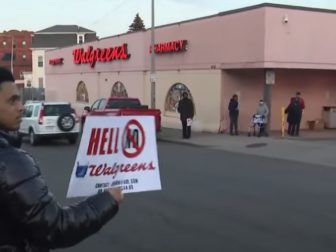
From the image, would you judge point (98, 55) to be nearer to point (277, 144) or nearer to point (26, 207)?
point (277, 144)

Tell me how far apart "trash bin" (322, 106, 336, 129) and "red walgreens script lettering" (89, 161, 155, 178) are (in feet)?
85.7

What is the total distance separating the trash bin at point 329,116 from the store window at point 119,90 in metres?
12.2

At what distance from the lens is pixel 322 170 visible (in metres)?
14.6

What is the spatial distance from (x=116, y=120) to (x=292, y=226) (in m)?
5.42

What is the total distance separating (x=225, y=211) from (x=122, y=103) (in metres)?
16.3

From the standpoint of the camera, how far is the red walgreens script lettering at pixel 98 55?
34.7 metres

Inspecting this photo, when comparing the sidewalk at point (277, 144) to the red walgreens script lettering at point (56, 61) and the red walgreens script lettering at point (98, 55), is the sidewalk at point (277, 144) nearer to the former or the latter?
the red walgreens script lettering at point (98, 55)

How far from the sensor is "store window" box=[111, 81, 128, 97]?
115 feet

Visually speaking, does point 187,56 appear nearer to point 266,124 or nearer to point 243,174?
point 266,124

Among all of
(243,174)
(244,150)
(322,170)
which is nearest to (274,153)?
(244,150)

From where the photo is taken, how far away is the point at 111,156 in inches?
112

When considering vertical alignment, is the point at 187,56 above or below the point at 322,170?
above

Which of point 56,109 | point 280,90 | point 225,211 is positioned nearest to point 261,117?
point 280,90

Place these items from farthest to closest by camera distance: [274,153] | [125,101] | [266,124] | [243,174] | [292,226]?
[125,101] < [266,124] < [274,153] < [243,174] < [292,226]
